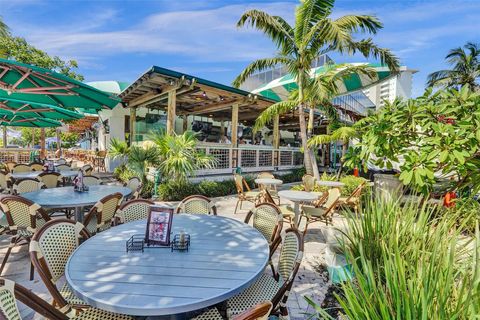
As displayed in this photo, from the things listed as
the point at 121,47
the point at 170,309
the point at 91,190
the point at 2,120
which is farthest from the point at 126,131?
the point at 170,309

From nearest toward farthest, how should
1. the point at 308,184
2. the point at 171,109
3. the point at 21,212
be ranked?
the point at 21,212 → the point at 308,184 → the point at 171,109

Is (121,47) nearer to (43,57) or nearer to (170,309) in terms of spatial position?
(43,57)

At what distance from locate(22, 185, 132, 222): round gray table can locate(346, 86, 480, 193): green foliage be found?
4.19 meters

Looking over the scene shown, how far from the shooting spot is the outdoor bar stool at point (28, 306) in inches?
51.8

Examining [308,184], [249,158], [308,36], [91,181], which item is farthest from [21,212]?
[249,158]

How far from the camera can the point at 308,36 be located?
8.13 metres

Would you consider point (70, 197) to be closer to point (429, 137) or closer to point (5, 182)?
point (5, 182)

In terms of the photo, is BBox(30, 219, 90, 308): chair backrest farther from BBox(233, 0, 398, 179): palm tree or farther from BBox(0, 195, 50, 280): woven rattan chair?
BBox(233, 0, 398, 179): palm tree

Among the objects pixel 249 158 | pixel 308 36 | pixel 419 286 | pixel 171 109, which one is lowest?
pixel 419 286

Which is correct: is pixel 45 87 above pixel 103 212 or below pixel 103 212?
above

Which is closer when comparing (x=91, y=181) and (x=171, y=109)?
(x=91, y=181)

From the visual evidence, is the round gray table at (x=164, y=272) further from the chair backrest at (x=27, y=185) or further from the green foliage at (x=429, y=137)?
the chair backrest at (x=27, y=185)

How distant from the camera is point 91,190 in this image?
4.83 m

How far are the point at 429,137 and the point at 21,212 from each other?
5202 mm
